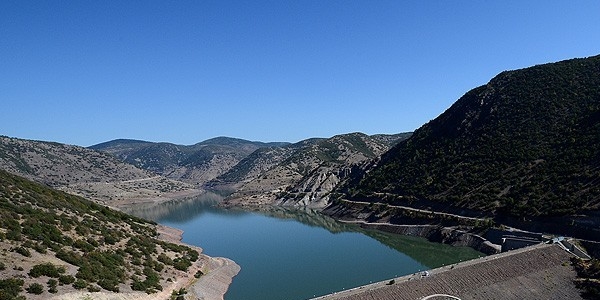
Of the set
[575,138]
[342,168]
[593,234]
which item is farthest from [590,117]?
[342,168]

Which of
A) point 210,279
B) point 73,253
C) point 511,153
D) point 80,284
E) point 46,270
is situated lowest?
point 210,279

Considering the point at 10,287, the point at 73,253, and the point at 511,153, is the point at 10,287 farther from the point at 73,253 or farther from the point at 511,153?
the point at 511,153

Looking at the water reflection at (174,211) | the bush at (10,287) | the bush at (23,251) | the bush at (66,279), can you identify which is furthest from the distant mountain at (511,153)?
the bush at (23,251)

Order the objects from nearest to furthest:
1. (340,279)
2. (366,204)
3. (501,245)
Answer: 1. (340,279)
2. (501,245)
3. (366,204)

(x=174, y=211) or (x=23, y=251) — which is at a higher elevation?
(x=23, y=251)

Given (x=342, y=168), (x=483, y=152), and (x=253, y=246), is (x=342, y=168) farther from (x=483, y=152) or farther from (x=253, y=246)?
(x=253, y=246)

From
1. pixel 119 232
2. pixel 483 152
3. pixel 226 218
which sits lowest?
pixel 226 218

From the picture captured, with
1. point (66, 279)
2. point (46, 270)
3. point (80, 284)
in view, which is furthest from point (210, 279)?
point (46, 270)

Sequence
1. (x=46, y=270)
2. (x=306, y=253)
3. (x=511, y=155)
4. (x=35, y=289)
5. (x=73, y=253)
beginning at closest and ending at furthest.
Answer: (x=35, y=289), (x=46, y=270), (x=73, y=253), (x=306, y=253), (x=511, y=155)
